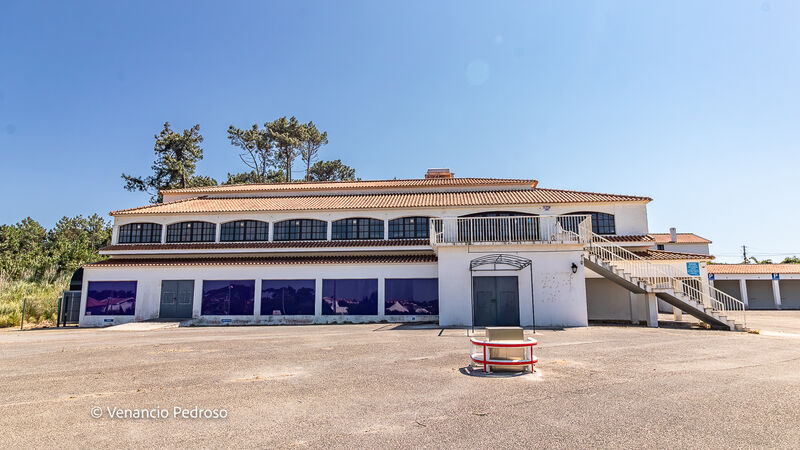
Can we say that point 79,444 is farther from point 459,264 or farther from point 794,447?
point 459,264

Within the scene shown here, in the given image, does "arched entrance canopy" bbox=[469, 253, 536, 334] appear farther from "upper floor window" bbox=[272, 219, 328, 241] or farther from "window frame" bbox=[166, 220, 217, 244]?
"window frame" bbox=[166, 220, 217, 244]

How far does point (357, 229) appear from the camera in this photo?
91.4 feet

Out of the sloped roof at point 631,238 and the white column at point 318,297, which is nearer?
the white column at point 318,297

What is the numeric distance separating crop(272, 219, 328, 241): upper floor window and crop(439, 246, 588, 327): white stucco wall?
9.99 m

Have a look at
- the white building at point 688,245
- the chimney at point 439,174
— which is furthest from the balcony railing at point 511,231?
the white building at point 688,245

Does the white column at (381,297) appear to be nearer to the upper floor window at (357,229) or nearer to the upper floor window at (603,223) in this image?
the upper floor window at (357,229)

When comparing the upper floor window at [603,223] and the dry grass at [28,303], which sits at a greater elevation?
the upper floor window at [603,223]

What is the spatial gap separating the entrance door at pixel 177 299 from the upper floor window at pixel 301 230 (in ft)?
18.9

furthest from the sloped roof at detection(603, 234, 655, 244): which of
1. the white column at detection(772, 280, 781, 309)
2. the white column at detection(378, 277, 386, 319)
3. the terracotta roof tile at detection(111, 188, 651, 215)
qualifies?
the white column at detection(772, 280, 781, 309)

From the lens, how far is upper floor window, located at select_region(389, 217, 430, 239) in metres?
27.0

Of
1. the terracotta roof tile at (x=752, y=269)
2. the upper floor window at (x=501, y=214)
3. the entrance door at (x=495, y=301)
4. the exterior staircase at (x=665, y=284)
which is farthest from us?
the terracotta roof tile at (x=752, y=269)

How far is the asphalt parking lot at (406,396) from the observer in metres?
5.90

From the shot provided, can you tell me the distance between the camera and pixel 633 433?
19.4 feet

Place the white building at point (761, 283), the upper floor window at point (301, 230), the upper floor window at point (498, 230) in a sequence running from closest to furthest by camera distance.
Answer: the upper floor window at point (498, 230), the upper floor window at point (301, 230), the white building at point (761, 283)
